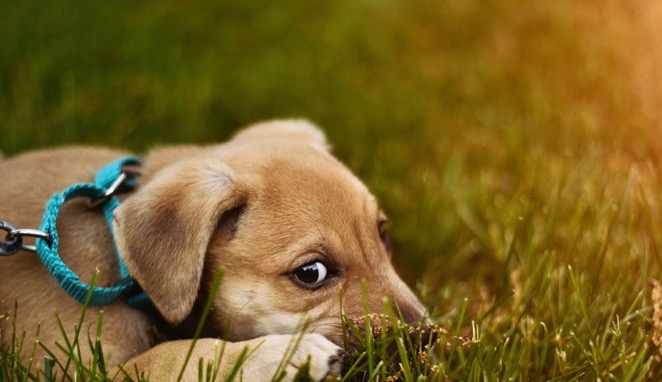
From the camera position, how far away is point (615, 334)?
9.14 feet

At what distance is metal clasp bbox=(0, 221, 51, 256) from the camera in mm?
2889

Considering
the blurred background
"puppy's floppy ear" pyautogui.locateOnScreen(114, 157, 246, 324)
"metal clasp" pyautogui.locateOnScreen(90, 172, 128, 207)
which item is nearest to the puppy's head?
"puppy's floppy ear" pyautogui.locateOnScreen(114, 157, 246, 324)

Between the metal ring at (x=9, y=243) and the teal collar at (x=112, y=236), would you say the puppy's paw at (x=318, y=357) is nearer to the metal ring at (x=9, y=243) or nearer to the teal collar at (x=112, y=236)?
the teal collar at (x=112, y=236)

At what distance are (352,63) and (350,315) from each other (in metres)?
4.09

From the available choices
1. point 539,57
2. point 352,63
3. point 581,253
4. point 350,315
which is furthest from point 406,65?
point 350,315

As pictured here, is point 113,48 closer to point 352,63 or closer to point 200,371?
point 352,63

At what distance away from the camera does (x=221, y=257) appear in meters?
3.09

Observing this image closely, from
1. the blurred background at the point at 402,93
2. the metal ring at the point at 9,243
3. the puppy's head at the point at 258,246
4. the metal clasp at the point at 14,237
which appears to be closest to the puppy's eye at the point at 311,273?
the puppy's head at the point at 258,246

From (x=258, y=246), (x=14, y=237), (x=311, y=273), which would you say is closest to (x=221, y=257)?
(x=258, y=246)

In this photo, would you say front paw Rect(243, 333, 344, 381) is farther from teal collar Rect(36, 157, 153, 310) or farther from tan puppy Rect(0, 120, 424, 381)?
teal collar Rect(36, 157, 153, 310)

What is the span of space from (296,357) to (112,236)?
1036 millimetres

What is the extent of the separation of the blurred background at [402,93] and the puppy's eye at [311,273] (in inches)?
30.4

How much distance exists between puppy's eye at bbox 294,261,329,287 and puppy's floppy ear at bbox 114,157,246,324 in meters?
0.39

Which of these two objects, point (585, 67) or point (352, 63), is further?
point (352, 63)
